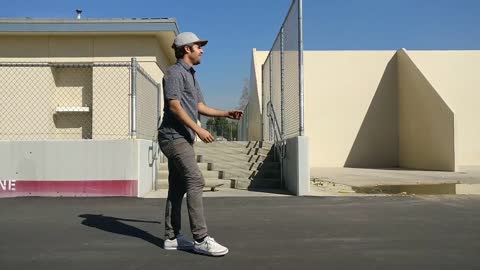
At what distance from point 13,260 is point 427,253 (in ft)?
11.9

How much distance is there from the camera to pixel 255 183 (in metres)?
10.2

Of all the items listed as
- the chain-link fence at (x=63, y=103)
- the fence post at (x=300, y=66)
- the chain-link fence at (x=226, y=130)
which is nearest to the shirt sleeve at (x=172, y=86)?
the fence post at (x=300, y=66)

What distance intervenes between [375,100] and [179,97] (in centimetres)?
1813

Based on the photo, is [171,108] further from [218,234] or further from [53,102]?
[53,102]

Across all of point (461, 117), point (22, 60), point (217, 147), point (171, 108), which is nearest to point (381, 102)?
point (461, 117)

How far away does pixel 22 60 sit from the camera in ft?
42.2

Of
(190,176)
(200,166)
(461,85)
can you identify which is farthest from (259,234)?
(461,85)

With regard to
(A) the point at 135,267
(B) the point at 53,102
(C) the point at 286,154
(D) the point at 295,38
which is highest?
(D) the point at 295,38

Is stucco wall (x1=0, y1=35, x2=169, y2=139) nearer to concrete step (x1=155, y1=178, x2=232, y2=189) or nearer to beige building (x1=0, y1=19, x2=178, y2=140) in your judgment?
beige building (x1=0, y1=19, x2=178, y2=140)

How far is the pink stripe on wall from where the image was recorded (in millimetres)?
8188

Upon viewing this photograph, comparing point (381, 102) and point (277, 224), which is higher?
point (381, 102)

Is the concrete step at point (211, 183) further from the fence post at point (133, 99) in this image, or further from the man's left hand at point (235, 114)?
the man's left hand at point (235, 114)

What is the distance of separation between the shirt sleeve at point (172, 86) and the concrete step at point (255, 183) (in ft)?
19.2

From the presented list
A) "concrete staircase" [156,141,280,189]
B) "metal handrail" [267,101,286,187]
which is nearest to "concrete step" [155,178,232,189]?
"concrete staircase" [156,141,280,189]
